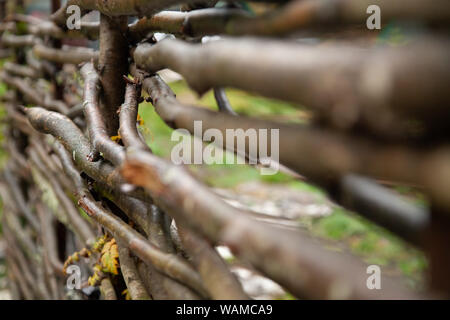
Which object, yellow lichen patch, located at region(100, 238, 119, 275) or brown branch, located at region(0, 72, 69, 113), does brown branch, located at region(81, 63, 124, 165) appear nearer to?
yellow lichen patch, located at region(100, 238, 119, 275)

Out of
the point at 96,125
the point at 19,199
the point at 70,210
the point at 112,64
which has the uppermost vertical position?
the point at 112,64

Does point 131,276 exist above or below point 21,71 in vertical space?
below

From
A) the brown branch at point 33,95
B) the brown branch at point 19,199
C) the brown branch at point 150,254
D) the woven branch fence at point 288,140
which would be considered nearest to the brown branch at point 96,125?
the woven branch fence at point 288,140

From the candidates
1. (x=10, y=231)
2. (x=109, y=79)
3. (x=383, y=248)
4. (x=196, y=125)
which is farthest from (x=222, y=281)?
(x=383, y=248)

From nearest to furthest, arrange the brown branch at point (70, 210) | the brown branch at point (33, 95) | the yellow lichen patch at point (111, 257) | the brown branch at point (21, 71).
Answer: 1. the yellow lichen patch at point (111, 257)
2. the brown branch at point (70, 210)
3. the brown branch at point (33, 95)
4. the brown branch at point (21, 71)

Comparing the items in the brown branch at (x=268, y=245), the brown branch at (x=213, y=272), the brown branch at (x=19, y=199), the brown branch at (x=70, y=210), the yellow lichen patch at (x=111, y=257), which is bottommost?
the brown branch at (x=19, y=199)

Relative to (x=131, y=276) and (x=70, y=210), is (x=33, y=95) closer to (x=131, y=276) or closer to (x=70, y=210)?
(x=70, y=210)

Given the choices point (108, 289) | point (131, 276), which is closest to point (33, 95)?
point (108, 289)

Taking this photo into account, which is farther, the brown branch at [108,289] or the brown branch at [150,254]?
the brown branch at [108,289]

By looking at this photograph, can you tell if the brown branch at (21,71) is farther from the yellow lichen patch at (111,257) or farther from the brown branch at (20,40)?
the yellow lichen patch at (111,257)

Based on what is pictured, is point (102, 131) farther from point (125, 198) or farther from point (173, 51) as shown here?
point (173, 51)

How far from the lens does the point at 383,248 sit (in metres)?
2.77

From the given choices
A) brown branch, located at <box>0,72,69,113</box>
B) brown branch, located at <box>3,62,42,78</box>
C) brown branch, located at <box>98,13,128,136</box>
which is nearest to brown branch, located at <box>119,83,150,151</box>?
brown branch, located at <box>98,13,128,136</box>
